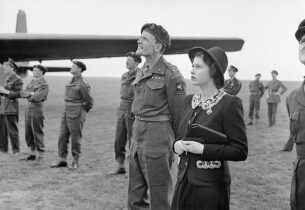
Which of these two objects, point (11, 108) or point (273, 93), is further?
point (273, 93)

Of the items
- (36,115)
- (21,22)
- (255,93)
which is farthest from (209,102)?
(21,22)

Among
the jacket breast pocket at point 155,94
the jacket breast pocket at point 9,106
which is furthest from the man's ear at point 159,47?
the jacket breast pocket at point 9,106

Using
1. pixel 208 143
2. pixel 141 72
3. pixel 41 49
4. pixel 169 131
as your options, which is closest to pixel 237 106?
pixel 208 143

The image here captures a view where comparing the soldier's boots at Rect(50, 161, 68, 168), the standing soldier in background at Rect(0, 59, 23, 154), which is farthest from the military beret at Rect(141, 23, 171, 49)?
the standing soldier in background at Rect(0, 59, 23, 154)

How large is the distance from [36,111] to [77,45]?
456 cm

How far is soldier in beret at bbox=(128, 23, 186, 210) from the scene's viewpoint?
325 centimetres

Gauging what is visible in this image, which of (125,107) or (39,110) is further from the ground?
(125,107)

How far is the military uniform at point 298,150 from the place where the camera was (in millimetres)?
2133

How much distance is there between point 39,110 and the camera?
696 centimetres

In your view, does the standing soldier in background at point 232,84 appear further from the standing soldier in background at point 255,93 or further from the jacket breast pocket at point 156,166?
the jacket breast pocket at point 156,166

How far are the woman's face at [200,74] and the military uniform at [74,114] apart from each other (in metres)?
4.13

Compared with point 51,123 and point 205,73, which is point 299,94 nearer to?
point 205,73

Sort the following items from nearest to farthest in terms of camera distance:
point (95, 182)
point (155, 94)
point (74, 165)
Answer: point (155, 94) → point (95, 182) → point (74, 165)

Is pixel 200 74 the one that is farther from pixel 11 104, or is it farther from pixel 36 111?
pixel 11 104
